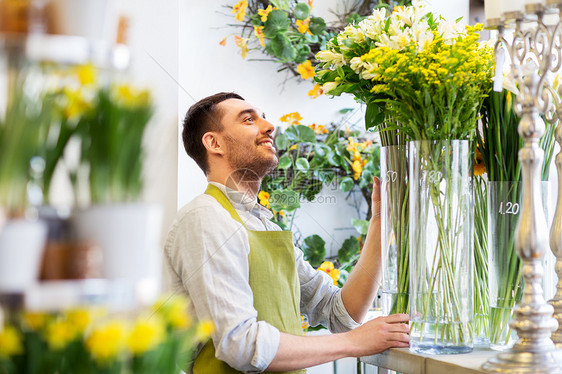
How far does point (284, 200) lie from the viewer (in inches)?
62.9

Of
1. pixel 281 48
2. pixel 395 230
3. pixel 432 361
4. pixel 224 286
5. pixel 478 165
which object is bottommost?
pixel 432 361

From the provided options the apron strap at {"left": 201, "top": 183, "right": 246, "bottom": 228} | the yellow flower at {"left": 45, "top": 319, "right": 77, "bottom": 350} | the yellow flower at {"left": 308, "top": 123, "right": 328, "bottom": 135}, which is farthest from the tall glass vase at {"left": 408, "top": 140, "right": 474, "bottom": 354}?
the yellow flower at {"left": 45, "top": 319, "right": 77, "bottom": 350}

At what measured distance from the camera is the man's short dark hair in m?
1.20

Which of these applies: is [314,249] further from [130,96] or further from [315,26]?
[130,96]

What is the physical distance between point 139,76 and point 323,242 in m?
1.21

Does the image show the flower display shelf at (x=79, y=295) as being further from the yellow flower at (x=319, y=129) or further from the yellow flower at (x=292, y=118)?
the yellow flower at (x=319, y=129)

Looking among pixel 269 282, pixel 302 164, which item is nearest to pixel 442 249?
pixel 269 282

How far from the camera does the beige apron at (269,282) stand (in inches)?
53.6

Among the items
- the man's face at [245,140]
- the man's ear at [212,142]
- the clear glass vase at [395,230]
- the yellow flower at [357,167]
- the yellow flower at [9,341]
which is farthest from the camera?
the yellow flower at [357,167]

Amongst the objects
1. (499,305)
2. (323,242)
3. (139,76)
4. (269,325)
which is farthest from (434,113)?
(139,76)

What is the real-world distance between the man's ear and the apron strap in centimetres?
8

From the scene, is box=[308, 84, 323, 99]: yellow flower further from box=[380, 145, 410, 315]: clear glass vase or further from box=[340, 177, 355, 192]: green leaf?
box=[380, 145, 410, 315]: clear glass vase

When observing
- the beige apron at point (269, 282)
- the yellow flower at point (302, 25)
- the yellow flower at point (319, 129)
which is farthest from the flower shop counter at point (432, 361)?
the yellow flower at point (302, 25)

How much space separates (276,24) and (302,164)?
0.47 m
